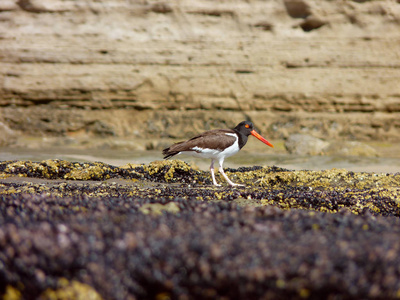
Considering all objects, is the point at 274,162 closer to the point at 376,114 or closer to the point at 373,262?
the point at 376,114

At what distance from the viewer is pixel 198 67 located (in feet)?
72.9

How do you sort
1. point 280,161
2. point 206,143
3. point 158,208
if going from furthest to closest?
point 280,161, point 206,143, point 158,208

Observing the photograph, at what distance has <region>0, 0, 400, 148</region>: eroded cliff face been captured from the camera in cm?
2156

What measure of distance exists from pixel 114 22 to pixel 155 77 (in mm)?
4453

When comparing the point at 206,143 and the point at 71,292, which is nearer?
the point at 71,292

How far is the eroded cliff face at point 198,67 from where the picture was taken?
21562 millimetres

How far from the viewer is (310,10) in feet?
71.5

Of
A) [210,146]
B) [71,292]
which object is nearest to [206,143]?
[210,146]

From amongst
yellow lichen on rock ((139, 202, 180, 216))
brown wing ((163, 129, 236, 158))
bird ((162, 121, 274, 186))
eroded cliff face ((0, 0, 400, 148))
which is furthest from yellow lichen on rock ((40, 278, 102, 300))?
eroded cliff face ((0, 0, 400, 148))

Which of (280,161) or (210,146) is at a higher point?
(210,146)

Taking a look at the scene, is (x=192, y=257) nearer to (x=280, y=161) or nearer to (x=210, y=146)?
(x=210, y=146)

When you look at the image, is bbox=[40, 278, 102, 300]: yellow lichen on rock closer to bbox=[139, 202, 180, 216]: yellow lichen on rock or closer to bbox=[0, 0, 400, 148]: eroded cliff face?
bbox=[139, 202, 180, 216]: yellow lichen on rock

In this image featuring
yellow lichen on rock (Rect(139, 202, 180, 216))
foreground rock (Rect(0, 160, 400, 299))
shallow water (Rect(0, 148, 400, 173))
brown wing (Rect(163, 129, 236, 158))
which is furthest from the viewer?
shallow water (Rect(0, 148, 400, 173))

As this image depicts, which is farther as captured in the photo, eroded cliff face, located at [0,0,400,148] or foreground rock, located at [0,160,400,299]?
eroded cliff face, located at [0,0,400,148]
